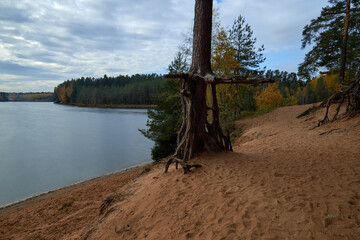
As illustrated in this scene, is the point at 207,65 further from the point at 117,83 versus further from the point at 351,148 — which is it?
the point at 117,83

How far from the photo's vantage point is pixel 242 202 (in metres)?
3.62

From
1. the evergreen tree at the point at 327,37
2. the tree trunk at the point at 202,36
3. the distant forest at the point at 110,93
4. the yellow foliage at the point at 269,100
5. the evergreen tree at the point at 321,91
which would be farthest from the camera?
the distant forest at the point at 110,93

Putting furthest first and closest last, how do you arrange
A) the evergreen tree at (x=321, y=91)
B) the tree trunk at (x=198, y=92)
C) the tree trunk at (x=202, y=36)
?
the evergreen tree at (x=321, y=91) → the tree trunk at (x=202, y=36) → the tree trunk at (x=198, y=92)

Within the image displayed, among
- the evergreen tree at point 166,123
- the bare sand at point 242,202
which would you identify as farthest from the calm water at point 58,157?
the bare sand at point 242,202

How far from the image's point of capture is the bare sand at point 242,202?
115 inches

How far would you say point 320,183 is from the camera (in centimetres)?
403

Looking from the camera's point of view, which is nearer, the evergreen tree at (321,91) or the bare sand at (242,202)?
the bare sand at (242,202)

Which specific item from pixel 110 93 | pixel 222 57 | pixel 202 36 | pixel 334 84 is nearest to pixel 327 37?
pixel 222 57

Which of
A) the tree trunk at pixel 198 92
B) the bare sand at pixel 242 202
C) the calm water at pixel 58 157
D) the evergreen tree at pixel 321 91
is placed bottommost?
the calm water at pixel 58 157

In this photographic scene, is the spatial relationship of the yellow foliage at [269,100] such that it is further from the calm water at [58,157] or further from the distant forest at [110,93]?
the distant forest at [110,93]

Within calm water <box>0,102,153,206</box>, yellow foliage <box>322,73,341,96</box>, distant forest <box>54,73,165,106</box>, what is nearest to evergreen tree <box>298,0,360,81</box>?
yellow foliage <box>322,73,341,96</box>

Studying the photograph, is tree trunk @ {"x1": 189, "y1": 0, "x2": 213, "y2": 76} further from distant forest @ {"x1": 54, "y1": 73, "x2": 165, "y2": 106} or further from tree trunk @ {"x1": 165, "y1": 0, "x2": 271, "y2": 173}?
distant forest @ {"x1": 54, "y1": 73, "x2": 165, "y2": 106}

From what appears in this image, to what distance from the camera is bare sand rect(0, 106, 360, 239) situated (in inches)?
115

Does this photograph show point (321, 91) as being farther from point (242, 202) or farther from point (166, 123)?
point (242, 202)
